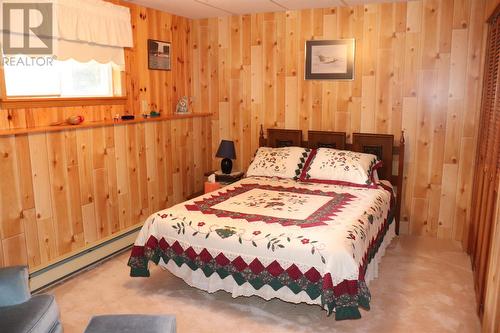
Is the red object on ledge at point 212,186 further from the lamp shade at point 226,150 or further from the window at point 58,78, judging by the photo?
the window at point 58,78

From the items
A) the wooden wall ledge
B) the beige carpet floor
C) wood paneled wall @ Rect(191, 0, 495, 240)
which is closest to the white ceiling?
wood paneled wall @ Rect(191, 0, 495, 240)

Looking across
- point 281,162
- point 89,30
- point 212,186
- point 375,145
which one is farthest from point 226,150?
point 89,30

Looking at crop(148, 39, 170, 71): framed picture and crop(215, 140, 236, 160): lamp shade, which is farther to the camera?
crop(215, 140, 236, 160): lamp shade

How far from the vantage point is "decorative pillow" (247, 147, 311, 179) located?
4.30 m

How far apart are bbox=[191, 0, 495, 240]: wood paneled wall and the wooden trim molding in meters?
1.49

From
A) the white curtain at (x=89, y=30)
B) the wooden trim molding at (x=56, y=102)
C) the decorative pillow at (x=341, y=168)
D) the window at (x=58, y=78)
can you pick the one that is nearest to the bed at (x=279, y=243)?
the decorative pillow at (x=341, y=168)

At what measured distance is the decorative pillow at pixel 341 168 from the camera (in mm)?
3990

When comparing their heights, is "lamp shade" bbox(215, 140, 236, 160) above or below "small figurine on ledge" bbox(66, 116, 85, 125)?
below

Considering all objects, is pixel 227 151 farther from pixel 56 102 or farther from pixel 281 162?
pixel 56 102

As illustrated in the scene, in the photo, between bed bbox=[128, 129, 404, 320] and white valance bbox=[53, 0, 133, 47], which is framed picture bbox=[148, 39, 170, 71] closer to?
white valance bbox=[53, 0, 133, 47]

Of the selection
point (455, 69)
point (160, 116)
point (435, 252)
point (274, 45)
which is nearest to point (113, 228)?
point (160, 116)

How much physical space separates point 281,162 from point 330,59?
1.21 meters

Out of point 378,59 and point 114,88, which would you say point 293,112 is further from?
point 114,88

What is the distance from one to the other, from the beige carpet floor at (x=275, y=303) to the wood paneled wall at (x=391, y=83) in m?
0.87
